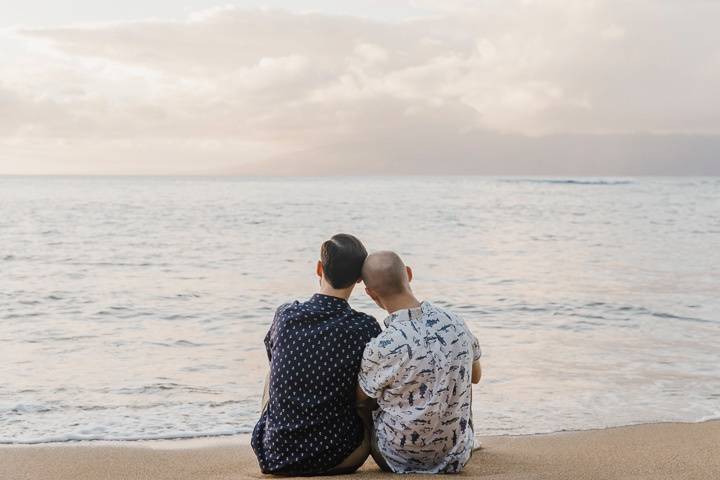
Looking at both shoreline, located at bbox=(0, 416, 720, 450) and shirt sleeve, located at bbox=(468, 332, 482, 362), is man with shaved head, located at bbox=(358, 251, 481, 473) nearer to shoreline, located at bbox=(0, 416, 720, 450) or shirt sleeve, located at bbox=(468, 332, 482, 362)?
shirt sleeve, located at bbox=(468, 332, 482, 362)

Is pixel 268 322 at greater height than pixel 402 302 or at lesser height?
lesser

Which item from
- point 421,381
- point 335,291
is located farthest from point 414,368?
point 335,291

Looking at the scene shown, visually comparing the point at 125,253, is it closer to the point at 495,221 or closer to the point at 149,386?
the point at 149,386

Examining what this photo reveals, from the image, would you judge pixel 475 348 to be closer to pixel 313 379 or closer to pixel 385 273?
pixel 385 273

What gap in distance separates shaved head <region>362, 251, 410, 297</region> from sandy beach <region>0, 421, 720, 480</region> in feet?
2.68

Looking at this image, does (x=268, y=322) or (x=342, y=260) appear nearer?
(x=342, y=260)

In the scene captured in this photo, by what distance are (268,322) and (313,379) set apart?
18.6 feet

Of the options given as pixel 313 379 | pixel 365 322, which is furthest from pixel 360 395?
pixel 365 322

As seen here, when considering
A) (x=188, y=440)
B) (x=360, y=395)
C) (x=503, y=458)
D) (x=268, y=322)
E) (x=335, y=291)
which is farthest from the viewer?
(x=268, y=322)

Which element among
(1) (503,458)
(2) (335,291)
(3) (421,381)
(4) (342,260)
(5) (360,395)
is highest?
(4) (342,260)

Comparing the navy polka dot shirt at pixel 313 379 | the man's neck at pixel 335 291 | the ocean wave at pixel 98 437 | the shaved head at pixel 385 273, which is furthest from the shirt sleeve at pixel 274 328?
the ocean wave at pixel 98 437

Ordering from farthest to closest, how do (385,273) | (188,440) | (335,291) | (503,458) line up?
1. (188,440)
2. (503,458)
3. (335,291)
4. (385,273)

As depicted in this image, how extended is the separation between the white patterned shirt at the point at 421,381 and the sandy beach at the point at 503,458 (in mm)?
176

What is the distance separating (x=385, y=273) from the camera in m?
3.23
